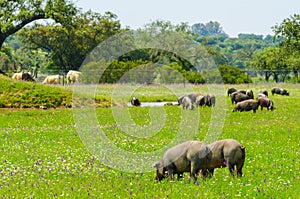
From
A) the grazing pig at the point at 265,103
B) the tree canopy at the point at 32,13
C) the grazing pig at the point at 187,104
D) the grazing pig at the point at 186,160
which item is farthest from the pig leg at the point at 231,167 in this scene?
the tree canopy at the point at 32,13

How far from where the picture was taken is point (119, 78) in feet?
183

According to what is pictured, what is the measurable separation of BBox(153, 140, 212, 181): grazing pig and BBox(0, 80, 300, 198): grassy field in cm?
22

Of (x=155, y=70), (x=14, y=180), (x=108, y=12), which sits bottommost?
(x=14, y=180)

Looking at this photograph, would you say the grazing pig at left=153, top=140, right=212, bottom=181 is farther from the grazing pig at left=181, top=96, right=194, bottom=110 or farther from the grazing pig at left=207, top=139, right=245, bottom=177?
the grazing pig at left=181, top=96, right=194, bottom=110

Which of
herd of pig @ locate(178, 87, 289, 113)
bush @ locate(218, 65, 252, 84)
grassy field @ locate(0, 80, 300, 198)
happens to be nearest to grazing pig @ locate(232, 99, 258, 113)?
herd of pig @ locate(178, 87, 289, 113)

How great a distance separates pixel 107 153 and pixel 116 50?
61936 millimetres

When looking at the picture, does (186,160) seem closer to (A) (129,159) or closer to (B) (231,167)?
(B) (231,167)

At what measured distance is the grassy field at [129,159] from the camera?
391 inches

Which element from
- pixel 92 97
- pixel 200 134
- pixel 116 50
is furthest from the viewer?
pixel 116 50

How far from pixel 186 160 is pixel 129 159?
3308 mm

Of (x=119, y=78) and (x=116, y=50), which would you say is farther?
(x=116, y=50)

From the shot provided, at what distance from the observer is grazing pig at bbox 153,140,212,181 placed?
10.6 meters

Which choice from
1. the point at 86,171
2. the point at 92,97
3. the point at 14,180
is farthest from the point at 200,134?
the point at 92,97

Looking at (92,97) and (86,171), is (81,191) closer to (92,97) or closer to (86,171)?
(86,171)
